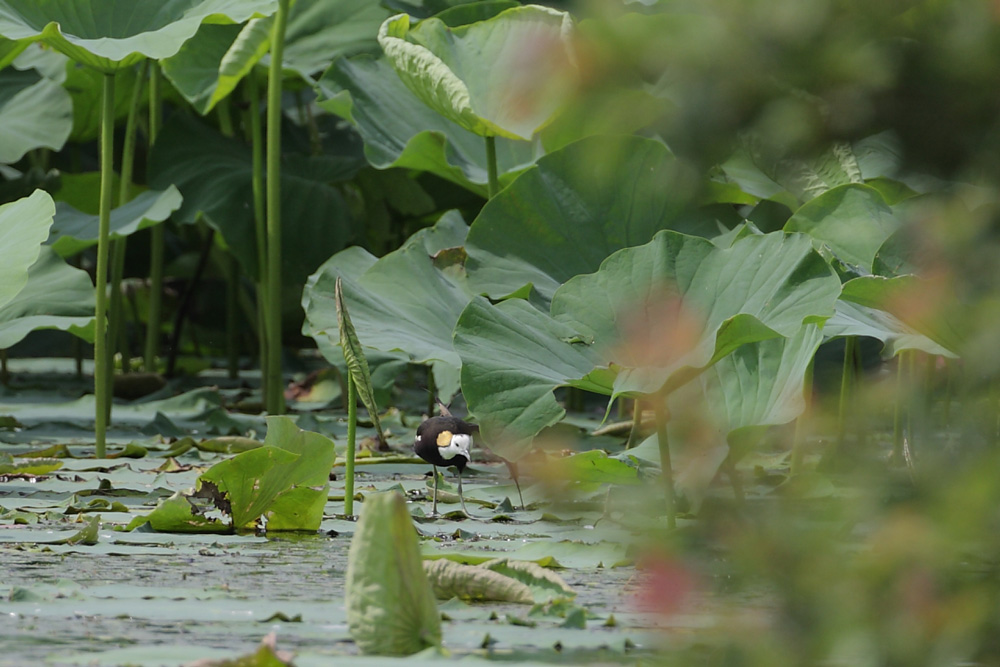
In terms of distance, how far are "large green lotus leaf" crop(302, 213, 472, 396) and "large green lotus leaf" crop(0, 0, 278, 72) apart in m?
0.50

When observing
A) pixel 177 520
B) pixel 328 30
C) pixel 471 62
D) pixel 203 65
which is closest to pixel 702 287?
pixel 177 520

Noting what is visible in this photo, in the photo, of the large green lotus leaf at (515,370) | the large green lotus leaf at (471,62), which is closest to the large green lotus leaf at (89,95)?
the large green lotus leaf at (471,62)

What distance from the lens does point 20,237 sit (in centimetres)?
204

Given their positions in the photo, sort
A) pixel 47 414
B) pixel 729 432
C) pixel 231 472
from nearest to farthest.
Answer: pixel 231 472 < pixel 729 432 < pixel 47 414

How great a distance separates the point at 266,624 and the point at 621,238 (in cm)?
142

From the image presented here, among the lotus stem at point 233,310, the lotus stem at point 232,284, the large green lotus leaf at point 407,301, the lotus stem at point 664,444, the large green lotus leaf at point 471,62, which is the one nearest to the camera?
the lotus stem at point 664,444

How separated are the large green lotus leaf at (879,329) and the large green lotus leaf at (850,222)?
0.54ft

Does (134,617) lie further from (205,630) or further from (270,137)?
(270,137)

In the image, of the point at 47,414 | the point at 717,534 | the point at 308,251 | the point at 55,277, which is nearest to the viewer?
the point at 717,534

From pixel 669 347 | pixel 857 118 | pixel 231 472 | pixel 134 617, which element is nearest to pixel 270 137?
pixel 231 472

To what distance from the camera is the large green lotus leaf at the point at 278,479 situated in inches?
55.7

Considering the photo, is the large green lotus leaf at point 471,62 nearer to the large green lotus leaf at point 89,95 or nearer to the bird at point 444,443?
the bird at point 444,443

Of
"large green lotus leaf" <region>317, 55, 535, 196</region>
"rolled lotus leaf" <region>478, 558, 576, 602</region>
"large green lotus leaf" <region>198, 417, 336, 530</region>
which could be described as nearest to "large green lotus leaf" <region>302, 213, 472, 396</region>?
"large green lotus leaf" <region>317, 55, 535, 196</region>

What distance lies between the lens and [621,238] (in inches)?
88.8
